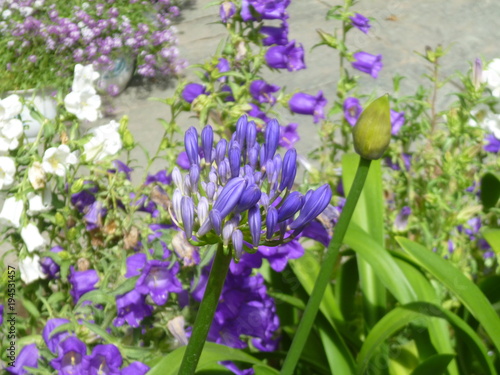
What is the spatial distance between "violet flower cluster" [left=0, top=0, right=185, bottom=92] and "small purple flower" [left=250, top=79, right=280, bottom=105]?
1.92 metres

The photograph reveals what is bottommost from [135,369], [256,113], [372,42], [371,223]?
[372,42]

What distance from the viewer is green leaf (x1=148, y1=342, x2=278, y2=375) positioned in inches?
44.5

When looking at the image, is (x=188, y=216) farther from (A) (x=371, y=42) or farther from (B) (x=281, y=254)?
(A) (x=371, y=42)

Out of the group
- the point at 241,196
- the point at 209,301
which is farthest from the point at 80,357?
the point at 241,196

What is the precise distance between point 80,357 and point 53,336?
0.07 metres

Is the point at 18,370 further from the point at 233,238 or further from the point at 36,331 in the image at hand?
the point at 233,238

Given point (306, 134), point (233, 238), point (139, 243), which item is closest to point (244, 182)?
point (233, 238)

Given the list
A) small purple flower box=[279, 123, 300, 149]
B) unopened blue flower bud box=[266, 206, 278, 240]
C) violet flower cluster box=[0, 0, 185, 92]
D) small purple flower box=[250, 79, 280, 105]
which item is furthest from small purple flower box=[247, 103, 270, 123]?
violet flower cluster box=[0, 0, 185, 92]

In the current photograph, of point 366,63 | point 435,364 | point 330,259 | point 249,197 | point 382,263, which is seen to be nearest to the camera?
point 249,197

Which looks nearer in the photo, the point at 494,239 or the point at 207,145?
the point at 207,145

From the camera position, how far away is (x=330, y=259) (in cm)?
87

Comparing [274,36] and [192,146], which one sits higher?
[192,146]

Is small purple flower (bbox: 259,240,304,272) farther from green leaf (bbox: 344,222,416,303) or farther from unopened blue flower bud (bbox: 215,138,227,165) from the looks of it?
unopened blue flower bud (bbox: 215,138,227,165)

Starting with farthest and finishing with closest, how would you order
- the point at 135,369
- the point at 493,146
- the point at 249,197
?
the point at 493,146 < the point at 135,369 < the point at 249,197
